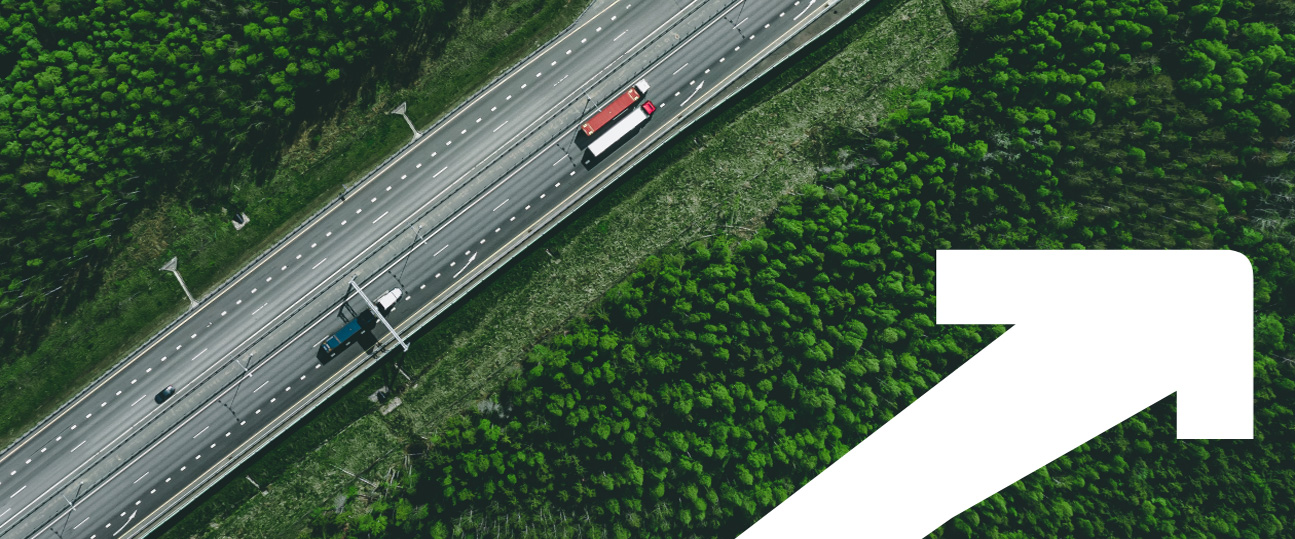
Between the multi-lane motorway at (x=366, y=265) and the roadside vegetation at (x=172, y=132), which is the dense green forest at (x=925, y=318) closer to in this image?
the multi-lane motorway at (x=366, y=265)

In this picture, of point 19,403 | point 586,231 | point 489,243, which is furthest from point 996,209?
point 19,403

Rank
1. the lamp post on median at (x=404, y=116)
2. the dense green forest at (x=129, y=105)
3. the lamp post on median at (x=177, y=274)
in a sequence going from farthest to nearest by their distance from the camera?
1. the lamp post on median at (x=404, y=116)
2. the lamp post on median at (x=177, y=274)
3. the dense green forest at (x=129, y=105)

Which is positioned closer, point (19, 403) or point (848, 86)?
point (19, 403)

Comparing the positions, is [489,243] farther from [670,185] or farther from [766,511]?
[766,511]

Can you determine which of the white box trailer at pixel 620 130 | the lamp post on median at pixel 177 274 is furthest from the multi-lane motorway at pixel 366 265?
the white box trailer at pixel 620 130

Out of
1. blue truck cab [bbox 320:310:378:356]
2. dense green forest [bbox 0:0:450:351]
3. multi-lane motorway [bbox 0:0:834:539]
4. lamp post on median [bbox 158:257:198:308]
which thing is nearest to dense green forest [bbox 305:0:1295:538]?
multi-lane motorway [bbox 0:0:834:539]

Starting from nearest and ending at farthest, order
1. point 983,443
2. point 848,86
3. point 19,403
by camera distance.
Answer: point 983,443 < point 19,403 < point 848,86
